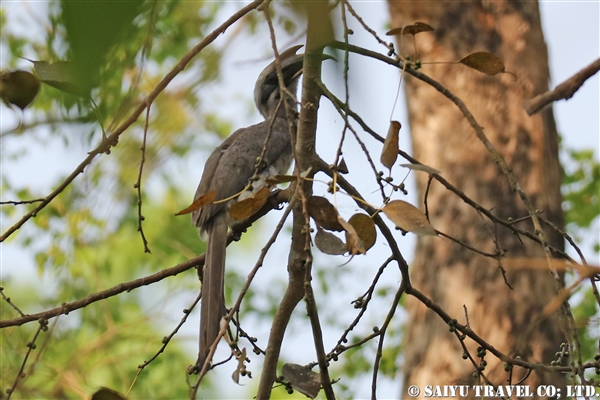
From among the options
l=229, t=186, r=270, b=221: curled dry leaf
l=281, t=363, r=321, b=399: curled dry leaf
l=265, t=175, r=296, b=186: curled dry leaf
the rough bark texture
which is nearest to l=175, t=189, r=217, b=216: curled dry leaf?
l=229, t=186, r=270, b=221: curled dry leaf

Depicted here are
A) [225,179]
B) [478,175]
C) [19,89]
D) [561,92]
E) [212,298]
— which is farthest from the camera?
[478,175]

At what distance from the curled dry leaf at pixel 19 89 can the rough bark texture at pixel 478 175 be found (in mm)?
4192

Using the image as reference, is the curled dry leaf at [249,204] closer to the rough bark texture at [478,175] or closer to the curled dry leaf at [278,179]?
the curled dry leaf at [278,179]

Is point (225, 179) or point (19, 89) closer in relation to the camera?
point (19, 89)

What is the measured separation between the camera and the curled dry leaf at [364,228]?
1728 mm

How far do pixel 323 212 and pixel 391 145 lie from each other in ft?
0.80

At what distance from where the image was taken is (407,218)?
1.67m

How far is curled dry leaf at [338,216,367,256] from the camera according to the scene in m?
1.61

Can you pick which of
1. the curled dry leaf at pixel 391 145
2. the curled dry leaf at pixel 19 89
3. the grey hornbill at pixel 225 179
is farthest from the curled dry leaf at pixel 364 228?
the grey hornbill at pixel 225 179

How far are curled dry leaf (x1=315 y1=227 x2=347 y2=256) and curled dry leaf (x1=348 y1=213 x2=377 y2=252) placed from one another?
6 cm

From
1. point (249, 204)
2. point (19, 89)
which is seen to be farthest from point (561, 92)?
point (19, 89)

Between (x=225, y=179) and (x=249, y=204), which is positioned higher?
(x=225, y=179)

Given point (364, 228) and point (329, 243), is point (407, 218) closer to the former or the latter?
point (364, 228)

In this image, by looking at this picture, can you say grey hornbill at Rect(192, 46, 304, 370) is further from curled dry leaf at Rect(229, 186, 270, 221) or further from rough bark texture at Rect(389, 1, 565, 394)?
rough bark texture at Rect(389, 1, 565, 394)
